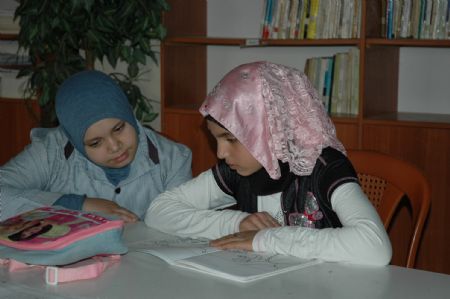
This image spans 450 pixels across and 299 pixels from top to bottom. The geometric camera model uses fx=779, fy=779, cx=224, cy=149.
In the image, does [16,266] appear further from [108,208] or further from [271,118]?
[271,118]

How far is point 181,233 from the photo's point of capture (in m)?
1.95

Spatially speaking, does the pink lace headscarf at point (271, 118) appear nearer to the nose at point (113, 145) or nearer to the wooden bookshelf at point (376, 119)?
the nose at point (113, 145)

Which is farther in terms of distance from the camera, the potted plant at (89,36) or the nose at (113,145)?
the potted plant at (89,36)

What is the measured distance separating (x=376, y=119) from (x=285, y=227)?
5.22ft

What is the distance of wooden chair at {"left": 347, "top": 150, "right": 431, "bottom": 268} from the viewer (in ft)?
6.36

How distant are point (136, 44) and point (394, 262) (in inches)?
58.8

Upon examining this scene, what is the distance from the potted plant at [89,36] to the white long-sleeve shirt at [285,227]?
144 cm

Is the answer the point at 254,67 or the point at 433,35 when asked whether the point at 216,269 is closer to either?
the point at 254,67

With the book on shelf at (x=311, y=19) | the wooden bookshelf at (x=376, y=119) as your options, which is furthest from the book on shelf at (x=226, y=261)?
the book on shelf at (x=311, y=19)

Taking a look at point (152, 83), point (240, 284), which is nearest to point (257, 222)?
point (240, 284)

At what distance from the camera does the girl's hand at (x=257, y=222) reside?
6.08 ft

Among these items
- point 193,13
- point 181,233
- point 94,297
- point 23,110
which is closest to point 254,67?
point 181,233

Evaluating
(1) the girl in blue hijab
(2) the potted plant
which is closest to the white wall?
(2) the potted plant

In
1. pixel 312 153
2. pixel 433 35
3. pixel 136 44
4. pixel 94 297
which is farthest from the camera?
pixel 136 44
